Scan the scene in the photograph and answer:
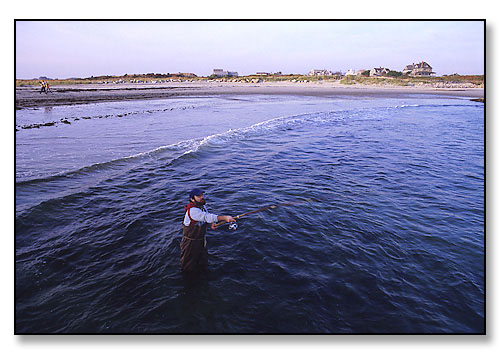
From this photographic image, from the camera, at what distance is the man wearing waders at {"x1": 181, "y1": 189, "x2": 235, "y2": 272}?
4.82 meters

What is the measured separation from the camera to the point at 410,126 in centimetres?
2311

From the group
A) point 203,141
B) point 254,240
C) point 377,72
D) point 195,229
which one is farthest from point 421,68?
point 377,72

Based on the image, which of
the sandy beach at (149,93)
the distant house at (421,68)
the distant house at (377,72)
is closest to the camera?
the distant house at (421,68)

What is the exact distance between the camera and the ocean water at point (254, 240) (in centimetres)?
485

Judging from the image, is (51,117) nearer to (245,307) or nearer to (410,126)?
(245,307)

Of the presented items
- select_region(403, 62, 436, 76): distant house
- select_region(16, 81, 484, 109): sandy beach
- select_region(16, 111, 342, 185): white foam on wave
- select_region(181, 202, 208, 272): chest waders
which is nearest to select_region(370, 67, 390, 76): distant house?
select_region(16, 81, 484, 109): sandy beach

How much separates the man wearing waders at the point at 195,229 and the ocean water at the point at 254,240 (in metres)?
0.39

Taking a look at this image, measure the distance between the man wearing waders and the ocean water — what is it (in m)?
0.39

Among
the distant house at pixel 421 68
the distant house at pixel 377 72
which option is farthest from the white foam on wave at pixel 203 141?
the distant house at pixel 377 72

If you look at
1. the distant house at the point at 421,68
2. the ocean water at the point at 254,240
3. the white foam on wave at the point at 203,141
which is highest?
the distant house at the point at 421,68

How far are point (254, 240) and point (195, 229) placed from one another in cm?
261

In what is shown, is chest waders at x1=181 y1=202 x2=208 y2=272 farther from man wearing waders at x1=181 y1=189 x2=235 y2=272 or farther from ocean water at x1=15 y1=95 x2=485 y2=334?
ocean water at x1=15 y1=95 x2=485 y2=334

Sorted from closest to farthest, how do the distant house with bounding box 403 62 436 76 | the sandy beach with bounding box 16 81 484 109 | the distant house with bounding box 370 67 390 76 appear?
1. the distant house with bounding box 403 62 436 76
2. the sandy beach with bounding box 16 81 484 109
3. the distant house with bounding box 370 67 390 76

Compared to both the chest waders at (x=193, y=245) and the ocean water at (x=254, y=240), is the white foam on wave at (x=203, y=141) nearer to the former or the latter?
the ocean water at (x=254, y=240)
